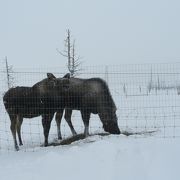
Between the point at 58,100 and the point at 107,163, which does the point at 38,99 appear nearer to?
the point at 58,100

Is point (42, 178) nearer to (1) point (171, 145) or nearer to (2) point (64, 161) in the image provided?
(2) point (64, 161)

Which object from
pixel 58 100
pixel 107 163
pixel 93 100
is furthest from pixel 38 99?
pixel 107 163

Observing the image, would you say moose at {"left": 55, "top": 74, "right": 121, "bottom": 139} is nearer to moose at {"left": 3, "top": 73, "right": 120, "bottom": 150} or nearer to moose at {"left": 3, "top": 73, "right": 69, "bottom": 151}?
moose at {"left": 3, "top": 73, "right": 120, "bottom": 150}

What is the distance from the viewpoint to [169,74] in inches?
422

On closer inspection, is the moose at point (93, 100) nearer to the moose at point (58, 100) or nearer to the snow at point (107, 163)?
the moose at point (58, 100)

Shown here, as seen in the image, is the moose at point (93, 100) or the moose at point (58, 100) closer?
the moose at point (58, 100)

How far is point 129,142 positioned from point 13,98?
413 centimetres

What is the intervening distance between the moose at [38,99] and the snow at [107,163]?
2805mm

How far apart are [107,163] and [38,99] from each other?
13.9ft

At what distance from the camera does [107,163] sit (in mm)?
7125

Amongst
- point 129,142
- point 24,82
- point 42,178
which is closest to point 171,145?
point 129,142

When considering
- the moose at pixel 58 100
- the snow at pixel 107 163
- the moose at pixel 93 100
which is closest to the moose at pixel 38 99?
the moose at pixel 58 100

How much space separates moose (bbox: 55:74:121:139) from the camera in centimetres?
1100

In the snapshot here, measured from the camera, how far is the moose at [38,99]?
10820 mm
